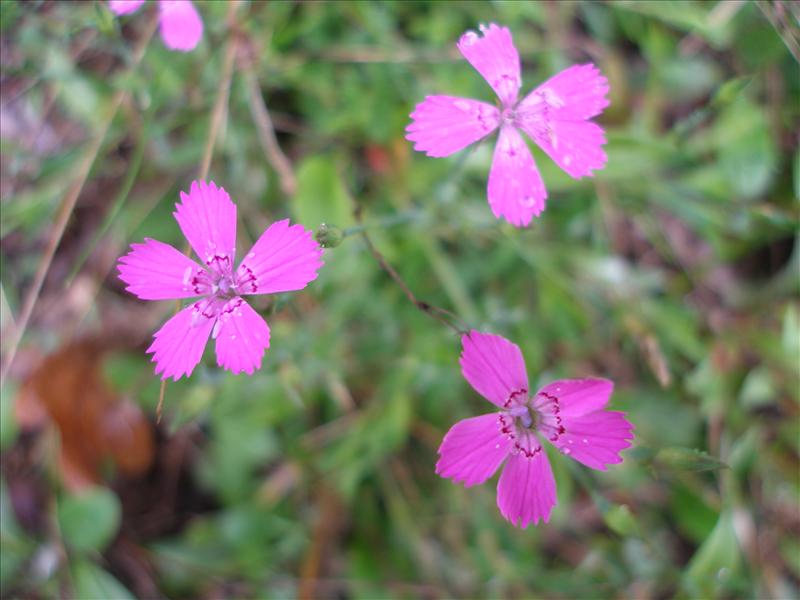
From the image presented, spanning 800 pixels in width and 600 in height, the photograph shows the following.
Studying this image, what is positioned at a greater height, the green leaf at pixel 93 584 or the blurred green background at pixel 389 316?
the blurred green background at pixel 389 316

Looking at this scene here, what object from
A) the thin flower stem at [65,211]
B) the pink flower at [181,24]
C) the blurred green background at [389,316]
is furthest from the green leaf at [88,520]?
the pink flower at [181,24]

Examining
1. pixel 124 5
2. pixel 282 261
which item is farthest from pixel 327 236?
pixel 124 5

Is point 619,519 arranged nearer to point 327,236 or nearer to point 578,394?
point 578,394

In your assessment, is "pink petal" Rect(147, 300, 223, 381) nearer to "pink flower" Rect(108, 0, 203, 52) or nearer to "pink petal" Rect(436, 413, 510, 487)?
"pink petal" Rect(436, 413, 510, 487)

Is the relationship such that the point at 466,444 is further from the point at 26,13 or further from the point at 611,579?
the point at 26,13

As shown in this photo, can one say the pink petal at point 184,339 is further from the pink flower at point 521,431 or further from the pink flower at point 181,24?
the pink flower at point 181,24

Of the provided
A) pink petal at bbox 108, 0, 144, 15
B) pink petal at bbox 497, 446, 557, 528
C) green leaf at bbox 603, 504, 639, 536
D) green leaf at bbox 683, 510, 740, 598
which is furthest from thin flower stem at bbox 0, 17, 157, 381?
green leaf at bbox 683, 510, 740, 598

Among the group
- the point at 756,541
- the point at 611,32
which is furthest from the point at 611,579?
the point at 611,32
